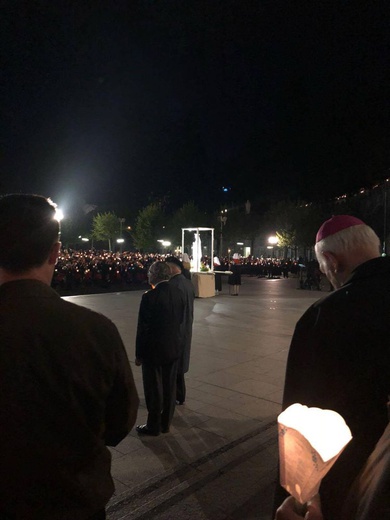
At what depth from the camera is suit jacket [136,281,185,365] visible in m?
4.29

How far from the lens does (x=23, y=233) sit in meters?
1.50

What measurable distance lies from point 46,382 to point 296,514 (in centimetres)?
91

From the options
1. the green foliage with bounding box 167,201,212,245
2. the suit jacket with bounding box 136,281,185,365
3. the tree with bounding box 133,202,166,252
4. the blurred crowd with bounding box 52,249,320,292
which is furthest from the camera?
the tree with bounding box 133,202,166,252

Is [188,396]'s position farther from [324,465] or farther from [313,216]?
[313,216]

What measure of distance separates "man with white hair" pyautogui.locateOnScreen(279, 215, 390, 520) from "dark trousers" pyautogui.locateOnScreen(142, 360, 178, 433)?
2877 millimetres

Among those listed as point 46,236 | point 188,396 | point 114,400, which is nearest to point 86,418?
point 114,400

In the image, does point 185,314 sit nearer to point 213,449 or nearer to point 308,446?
point 213,449

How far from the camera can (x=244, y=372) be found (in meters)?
6.71

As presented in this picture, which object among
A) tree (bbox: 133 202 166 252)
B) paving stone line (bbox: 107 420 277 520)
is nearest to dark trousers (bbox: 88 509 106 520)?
paving stone line (bbox: 107 420 277 520)

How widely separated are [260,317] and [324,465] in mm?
11210

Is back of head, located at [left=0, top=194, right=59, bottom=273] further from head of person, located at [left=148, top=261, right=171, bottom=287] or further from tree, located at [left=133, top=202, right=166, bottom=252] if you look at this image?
tree, located at [left=133, top=202, right=166, bottom=252]

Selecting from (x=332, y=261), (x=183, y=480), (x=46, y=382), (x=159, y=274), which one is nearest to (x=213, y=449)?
(x=183, y=480)

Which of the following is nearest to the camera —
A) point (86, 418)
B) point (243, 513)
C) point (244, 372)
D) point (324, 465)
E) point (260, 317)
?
point (324, 465)

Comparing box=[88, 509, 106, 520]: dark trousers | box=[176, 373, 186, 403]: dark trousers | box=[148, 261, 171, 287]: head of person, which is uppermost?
box=[148, 261, 171, 287]: head of person
